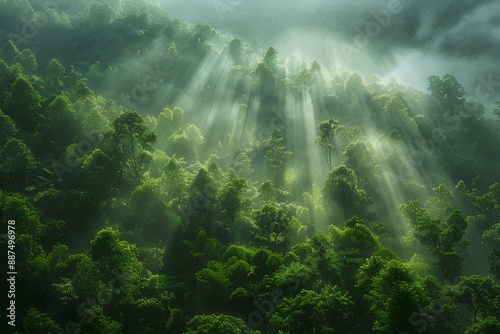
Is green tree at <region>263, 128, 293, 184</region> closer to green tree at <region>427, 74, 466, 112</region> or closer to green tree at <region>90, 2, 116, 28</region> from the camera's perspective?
green tree at <region>427, 74, 466, 112</region>

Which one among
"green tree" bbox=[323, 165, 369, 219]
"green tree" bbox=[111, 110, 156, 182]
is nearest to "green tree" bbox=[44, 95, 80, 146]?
"green tree" bbox=[111, 110, 156, 182]

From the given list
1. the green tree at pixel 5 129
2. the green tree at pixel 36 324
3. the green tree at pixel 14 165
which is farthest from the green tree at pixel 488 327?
the green tree at pixel 5 129

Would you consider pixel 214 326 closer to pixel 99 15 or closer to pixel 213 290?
pixel 213 290

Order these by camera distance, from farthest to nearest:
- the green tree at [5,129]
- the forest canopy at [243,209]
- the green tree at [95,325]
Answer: the green tree at [5,129] → the forest canopy at [243,209] → the green tree at [95,325]

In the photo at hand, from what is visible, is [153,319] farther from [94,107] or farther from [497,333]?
[94,107]

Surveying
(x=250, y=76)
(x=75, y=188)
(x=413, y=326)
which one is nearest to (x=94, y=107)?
(x=75, y=188)

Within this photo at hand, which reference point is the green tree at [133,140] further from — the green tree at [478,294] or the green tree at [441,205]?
the green tree at [441,205]

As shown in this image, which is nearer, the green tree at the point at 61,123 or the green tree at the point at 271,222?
the green tree at the point at 271,222

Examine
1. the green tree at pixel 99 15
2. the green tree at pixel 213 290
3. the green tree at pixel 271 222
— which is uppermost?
the green tree at pixel 99 15

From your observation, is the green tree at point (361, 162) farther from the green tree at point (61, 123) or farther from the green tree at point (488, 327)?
the green tree at point (61, 123)

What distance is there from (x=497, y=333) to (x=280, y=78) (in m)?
109

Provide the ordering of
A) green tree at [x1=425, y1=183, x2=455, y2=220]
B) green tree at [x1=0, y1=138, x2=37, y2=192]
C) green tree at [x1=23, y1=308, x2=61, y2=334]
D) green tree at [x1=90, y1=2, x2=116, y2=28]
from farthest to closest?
green tree at [x1=90, y1=2, x2=116, y2=28]
green tree at [x1=425, y1=183, x2=455, y2=220]
green tree at [x1=0, y1=138, x2=37, y2=192]
green tree at [x1=23, y1=308, x2=61, y2=334]

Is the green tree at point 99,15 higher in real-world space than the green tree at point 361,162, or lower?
higher

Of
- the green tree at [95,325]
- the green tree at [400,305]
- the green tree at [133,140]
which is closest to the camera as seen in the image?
the green tree at [400,305]
